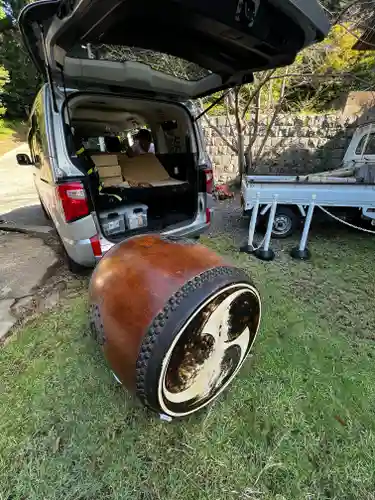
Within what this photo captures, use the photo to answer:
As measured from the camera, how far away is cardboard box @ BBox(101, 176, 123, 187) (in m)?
3.46

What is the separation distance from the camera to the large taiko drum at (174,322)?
127 centimetres

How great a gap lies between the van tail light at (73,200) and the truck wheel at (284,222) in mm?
2780

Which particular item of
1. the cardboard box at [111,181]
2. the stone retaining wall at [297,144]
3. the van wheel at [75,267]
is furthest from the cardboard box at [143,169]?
the stone retaining wall at [297,144]

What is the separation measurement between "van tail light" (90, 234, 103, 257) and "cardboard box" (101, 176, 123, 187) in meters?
1.09

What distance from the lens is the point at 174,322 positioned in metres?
1.25

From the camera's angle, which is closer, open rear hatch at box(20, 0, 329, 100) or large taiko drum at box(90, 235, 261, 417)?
large taiko drum at box(90, 235, 261, 417)

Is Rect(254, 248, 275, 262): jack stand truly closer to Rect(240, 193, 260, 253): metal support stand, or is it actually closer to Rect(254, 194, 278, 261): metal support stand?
Rect(254, 194, 278, 261): metal support stand

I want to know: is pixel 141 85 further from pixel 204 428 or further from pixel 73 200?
pixel 204 428

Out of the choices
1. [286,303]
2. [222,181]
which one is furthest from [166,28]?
[222,181]

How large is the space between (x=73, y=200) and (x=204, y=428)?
6.25 feet

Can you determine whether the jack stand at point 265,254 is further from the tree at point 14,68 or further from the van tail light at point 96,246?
the tree at point 14,68

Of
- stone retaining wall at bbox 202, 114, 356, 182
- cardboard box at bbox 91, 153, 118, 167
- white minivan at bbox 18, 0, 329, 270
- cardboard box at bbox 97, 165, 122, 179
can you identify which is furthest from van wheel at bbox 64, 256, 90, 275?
stone retaining wall at bbox 202, 114, 356, 182

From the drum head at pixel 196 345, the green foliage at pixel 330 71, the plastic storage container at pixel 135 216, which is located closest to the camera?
the drum head at pixel 196 345

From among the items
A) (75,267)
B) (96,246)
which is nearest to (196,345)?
(96,246)
